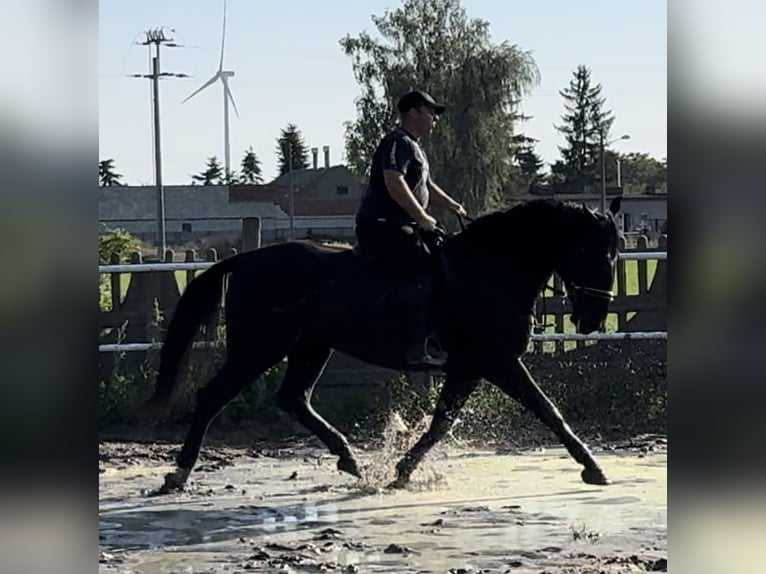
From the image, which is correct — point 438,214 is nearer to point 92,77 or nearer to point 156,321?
point 156,321

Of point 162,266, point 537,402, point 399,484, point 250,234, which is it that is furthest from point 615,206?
point 162,266

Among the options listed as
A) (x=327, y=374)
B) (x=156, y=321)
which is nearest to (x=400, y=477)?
(x=327, y=374)

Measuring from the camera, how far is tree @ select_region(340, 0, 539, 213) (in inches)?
1043

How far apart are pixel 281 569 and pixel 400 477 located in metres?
1.89

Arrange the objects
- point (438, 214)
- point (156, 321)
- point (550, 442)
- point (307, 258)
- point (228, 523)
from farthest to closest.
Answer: point (438, 214) → point (156, 321) → point (550, 442) → point (307, 258) → point (228, 523)

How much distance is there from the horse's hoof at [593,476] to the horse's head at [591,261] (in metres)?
0.88

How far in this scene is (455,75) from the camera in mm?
28703

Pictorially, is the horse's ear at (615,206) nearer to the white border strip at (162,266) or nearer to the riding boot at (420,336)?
the riding boot at (420,336)

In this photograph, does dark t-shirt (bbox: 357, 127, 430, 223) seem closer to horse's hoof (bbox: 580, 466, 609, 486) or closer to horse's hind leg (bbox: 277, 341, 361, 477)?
horse's hind leg (bbox: 277, 341, 361, 477)

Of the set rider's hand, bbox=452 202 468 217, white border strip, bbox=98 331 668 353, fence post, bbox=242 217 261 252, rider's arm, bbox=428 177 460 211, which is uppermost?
rider's arm, bbox=428 177 460 211

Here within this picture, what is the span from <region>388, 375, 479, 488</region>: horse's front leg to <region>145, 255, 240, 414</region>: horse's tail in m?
1.50

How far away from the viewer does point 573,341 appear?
10195 millimetres

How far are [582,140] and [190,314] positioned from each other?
32629mm

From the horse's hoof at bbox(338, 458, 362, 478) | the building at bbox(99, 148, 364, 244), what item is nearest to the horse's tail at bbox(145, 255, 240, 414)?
the horse's hoof at bbox(338, 458, 362, 478)
